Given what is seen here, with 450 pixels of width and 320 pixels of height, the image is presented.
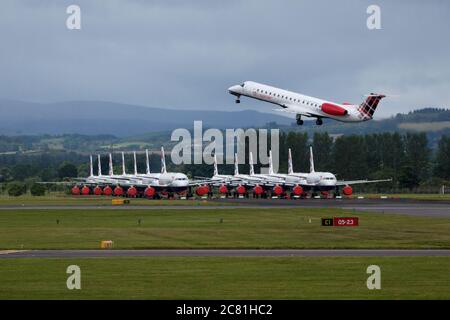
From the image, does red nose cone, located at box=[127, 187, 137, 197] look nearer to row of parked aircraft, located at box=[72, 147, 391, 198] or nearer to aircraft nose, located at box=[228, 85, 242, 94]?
row of parked aircraft, located at box=[72, 147, 391, 198]

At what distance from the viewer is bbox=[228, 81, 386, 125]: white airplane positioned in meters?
118

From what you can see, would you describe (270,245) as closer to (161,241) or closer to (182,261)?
(161,241)

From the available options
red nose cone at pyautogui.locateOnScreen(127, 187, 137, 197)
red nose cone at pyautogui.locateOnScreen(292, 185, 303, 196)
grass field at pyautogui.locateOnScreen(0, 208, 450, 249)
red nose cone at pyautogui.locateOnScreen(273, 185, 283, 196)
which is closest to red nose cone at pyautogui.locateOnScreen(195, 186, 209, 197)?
red nose cone at pyautogui.locateOnScreen(273, 185, 283, 196)

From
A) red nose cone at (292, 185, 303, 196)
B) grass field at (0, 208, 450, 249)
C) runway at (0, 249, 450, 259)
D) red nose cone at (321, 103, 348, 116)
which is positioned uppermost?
red nose cone at (321, 103, 348, 116)

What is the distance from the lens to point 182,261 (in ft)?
187

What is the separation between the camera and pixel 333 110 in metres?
117

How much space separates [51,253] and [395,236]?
25.5 m

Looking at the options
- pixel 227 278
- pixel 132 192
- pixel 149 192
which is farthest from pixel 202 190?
pixel 227 278

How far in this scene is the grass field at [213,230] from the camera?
7025cm

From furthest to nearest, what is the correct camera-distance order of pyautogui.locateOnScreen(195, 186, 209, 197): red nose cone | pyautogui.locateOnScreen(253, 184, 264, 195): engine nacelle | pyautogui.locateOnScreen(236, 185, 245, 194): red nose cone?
pyautogui.locateOnScreen(236, 185, 245, 194): red nose cone, pyautogui.locateOnScreen(253, 184, 264, 195): engine nacelle, pyautogui.locateOnScreen(195, 186, 209, 197): red nose cone

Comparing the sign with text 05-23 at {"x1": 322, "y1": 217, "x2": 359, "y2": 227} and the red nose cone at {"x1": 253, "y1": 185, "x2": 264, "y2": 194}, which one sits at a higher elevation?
the red nose cone at {"x1": 253, "y1": 185, "x2": 264, "y2": 194}

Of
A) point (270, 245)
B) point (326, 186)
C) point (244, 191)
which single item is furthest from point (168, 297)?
point (244, 191)

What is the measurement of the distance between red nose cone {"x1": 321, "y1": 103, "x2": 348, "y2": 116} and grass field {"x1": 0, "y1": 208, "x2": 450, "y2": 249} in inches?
440

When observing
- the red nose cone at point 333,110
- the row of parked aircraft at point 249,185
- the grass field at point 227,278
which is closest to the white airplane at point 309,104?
the red nose cone at point 333,110
